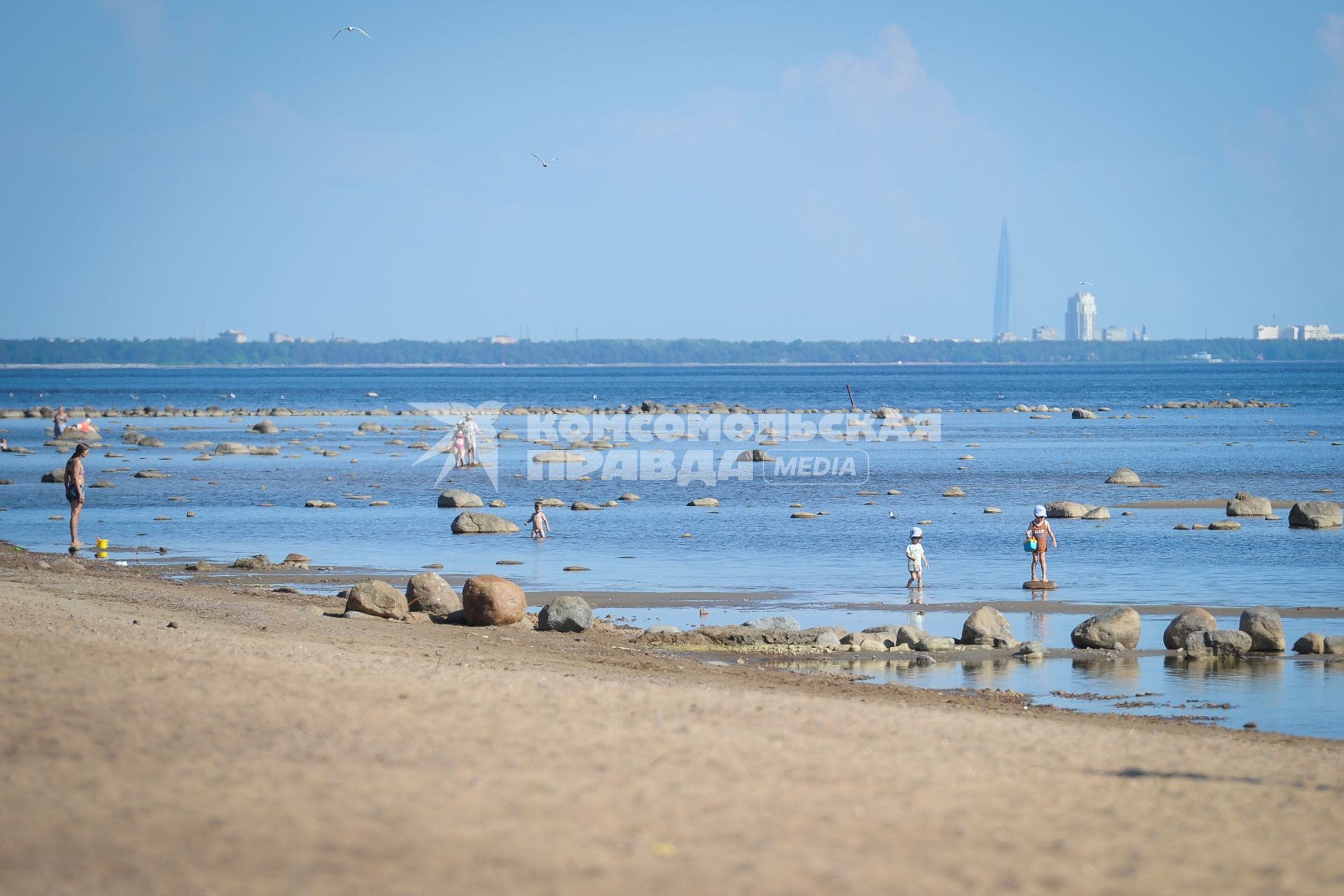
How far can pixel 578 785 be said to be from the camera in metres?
10.2

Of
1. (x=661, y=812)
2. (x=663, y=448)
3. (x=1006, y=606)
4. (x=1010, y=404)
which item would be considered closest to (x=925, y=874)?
(x=661, y=812)

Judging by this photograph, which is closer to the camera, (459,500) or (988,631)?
(988,631)

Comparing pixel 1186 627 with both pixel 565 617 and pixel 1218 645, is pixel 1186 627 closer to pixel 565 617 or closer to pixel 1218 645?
pixel 1218 645

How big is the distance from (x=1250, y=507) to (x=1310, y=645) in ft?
65.3

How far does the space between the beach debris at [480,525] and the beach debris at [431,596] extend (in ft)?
42.1

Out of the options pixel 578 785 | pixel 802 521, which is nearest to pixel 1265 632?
pixel 578 785

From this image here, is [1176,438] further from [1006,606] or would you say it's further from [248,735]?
[248,735]

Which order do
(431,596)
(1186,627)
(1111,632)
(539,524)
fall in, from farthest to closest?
(539,524)
(431,596)
(1111,632)
(1186,627)

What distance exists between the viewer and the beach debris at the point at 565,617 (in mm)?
20375

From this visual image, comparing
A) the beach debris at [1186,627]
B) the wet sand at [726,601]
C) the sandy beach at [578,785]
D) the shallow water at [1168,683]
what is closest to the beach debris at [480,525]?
the wet sand at [726,601]

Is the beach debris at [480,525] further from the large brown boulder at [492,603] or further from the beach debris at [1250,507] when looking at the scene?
the beach debris at [1250,507]

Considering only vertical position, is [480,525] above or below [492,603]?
below

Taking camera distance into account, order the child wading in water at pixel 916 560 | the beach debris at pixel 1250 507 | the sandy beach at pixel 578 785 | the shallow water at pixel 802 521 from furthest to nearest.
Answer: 1. the beach debris at pixel 1250 507
2. the shallow water at pixel 802 521
3. the child wading in water at pixel 916 560
4. the sandy beach at pixel 578 785

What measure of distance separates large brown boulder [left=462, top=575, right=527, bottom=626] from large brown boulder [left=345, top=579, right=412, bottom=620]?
1.03m
